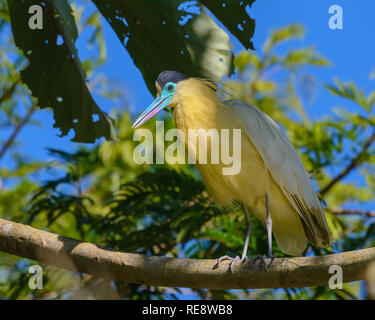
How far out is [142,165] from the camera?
519 cm

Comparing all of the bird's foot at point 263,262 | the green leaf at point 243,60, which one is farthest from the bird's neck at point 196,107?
the green leaf at point 243,60

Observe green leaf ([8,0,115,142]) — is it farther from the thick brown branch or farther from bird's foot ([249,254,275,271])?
the thick brown branch

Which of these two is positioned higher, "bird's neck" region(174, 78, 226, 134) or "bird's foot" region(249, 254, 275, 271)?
"bird's neck" region(174, 78, 226, 134)

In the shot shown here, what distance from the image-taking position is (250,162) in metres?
2.98

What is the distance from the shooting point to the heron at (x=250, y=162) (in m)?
2.98

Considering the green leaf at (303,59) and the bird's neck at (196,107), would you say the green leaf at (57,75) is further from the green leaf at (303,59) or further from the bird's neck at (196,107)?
the green leaf at (303,59)

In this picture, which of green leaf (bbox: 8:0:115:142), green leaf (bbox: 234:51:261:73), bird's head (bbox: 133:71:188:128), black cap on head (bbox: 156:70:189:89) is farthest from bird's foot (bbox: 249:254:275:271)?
green leaf (bbox: 234:51:261:73)

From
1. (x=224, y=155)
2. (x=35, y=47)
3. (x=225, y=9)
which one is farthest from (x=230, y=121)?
(x=35, y=47)

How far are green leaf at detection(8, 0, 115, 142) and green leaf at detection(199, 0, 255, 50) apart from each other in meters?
1.18

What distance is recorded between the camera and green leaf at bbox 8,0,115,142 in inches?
155

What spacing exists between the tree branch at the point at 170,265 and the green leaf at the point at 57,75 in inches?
55.7

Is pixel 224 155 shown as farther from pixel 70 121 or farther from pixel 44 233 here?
pixel 70 121
